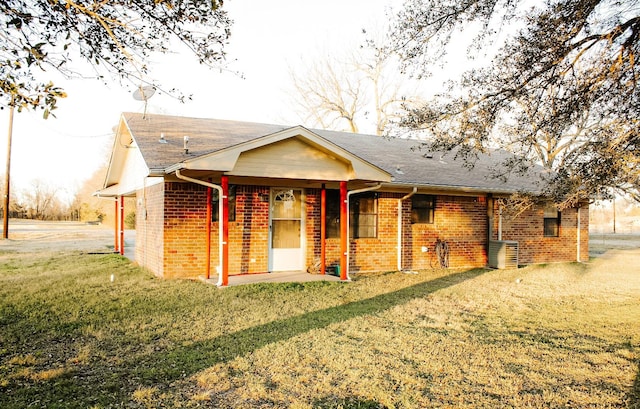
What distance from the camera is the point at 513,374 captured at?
4.40m

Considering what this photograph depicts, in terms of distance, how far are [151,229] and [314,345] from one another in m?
7.14

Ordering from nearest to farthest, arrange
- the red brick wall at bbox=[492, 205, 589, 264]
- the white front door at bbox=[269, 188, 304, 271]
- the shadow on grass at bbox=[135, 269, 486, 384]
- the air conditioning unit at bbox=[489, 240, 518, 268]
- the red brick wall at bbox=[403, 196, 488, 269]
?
the shadow on grass at bbox=[135, 269, 486, 384] < the white front door at bbox=[269, 188, 304, 271] < the red brick wall at bbox=[403, 196, 488, 269] < the air conditioning unit at bbox=[489, 240, 518, 268] < the red brick wall at bbox=[492, 205, 589, 264]

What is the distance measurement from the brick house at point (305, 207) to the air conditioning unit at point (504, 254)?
4 centimetres

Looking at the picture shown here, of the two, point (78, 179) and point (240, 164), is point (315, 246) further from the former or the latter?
point (78, 179)

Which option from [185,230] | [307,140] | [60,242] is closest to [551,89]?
[307,140]

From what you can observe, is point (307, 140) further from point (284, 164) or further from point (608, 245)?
point (608, 245)

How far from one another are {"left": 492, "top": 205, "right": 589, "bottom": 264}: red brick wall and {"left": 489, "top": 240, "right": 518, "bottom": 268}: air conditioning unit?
1.47 feet

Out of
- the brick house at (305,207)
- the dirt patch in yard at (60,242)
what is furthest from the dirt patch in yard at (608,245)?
the dirt patch in yard at (60,242)

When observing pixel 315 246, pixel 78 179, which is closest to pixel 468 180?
pixel 315 246

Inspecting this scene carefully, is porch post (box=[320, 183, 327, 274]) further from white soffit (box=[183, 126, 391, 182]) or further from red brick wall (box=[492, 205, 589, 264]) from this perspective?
red brick wall (box=[492, 205, 589, 264])

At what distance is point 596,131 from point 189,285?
25.9ft

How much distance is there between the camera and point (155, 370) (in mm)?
4406

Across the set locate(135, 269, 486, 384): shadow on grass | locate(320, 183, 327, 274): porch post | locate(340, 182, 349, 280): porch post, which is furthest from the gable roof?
locate(135, 269, 486, 384): shadow on grass

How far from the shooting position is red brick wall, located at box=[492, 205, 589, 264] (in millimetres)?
13977
